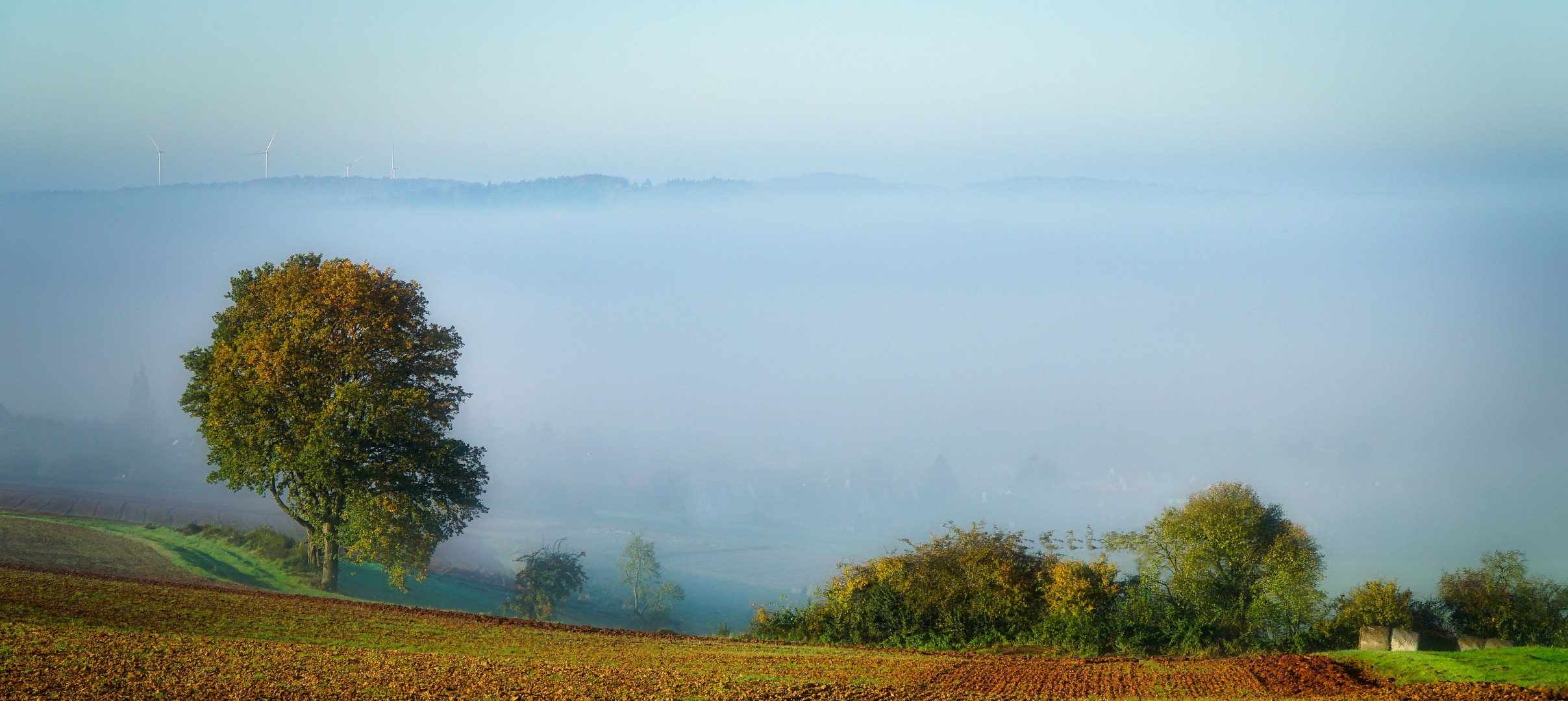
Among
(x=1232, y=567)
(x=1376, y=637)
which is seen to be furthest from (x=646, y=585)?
(x=1376, y=637)

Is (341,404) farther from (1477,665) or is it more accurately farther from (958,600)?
(1477,665)

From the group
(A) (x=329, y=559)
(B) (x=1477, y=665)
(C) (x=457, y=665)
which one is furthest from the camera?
(A) (x=329, y=559)

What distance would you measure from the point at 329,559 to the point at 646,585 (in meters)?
25.5

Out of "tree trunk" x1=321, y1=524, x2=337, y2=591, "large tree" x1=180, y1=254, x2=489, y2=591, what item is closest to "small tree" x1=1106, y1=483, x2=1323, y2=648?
"large tree" x1=180, y1=254, x2=489, y2=591

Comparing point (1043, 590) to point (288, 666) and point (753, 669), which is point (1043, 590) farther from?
point (288, 666)

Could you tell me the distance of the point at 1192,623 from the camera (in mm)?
31484

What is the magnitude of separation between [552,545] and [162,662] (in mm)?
35651

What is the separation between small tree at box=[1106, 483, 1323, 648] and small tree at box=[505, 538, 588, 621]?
29591mm

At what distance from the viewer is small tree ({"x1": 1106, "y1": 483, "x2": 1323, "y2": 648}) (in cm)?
3177

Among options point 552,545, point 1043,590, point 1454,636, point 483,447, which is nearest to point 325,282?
point 483,447

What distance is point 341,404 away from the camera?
1410 inches

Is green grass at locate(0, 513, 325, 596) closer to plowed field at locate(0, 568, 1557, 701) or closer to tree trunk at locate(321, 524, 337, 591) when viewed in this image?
tree trunk at locate(321, 524, 337, 591)

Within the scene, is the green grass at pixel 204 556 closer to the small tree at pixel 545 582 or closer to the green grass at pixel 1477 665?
the small tree at pixel 545 582

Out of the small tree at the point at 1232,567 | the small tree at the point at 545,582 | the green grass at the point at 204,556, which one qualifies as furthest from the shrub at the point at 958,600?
the green grass at the point at 204,556
